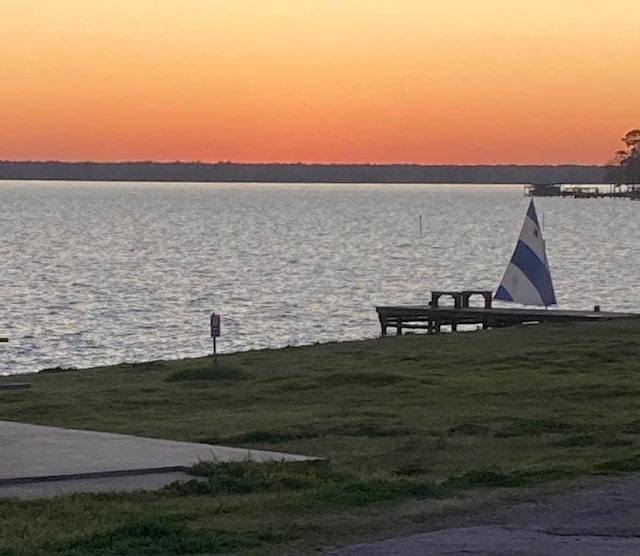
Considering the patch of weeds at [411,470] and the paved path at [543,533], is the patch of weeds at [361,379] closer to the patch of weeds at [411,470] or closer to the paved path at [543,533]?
the patch of weeds at [411,470]

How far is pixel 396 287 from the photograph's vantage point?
73.6 meters

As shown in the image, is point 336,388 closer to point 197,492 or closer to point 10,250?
point 197,492

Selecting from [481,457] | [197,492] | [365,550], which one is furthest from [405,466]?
[365,550]

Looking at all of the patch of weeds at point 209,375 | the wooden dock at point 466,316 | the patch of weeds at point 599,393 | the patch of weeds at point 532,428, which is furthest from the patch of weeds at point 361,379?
the wooden dock at point 466,316

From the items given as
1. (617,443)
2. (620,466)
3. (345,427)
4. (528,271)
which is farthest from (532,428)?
(528,271)

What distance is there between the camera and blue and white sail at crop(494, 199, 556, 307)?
147 ft

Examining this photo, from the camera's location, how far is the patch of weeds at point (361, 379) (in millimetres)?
23594

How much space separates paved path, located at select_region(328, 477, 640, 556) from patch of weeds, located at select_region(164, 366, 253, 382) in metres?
13.0

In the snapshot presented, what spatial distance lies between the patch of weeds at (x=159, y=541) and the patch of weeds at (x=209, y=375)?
13919 millimetres

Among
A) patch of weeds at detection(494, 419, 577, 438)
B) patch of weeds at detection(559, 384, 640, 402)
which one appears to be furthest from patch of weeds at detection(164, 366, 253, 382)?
patch of weeds at detection(494, 419, 577, 438)

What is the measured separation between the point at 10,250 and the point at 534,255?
193 ft

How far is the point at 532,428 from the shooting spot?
60.4ft

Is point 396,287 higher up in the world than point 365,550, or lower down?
lower down

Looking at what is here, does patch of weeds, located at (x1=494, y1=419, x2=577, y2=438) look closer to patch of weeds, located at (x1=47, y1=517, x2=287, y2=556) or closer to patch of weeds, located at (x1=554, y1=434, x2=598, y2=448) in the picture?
patch of weeds, located at (x1=554, y1=434, x2=598, y2=448)
